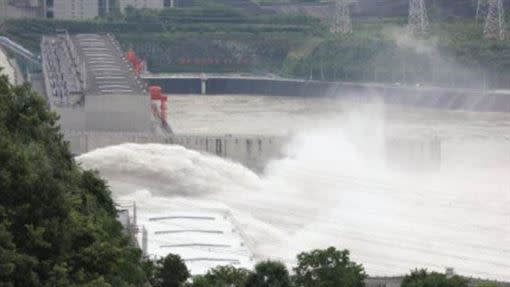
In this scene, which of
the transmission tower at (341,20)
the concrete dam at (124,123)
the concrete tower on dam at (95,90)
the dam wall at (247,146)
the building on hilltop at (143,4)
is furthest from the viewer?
the building on hilltop at (143,4)

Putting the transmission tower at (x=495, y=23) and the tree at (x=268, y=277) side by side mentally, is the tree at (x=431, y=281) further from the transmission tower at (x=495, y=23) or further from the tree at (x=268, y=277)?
the transmission tower at (x=495, y=23)

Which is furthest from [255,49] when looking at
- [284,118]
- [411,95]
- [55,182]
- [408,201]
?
[55,182]

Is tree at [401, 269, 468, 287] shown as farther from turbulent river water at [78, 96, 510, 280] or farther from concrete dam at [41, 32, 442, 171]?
concrete dam at [41, 32, 442, 171]

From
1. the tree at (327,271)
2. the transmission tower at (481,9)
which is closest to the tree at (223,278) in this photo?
the tree at (327,271)

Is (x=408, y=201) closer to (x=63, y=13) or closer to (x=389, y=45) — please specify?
(x=389, y=45)

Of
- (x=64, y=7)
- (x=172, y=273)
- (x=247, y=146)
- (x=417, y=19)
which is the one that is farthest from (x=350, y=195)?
(x=64, y=7)

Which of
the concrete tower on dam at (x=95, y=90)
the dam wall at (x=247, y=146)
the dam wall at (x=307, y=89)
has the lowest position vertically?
the dam wall at (x=307, y=89)

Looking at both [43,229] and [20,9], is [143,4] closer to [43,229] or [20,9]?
[20,9]

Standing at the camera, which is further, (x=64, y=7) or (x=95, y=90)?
(x=64, y=7)
